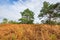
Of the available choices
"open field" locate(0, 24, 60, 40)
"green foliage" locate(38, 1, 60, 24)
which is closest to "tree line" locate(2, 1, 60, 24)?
"green foliage" locate(38, 1, 60, 24)

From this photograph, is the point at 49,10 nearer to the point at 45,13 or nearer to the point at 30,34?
the point at 45,13

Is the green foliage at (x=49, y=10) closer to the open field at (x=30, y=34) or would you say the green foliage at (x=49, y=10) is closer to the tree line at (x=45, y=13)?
the tree line at (x=45, y=13)

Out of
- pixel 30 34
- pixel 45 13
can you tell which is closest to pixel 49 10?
pixel 45 13

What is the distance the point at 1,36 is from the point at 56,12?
33.3m

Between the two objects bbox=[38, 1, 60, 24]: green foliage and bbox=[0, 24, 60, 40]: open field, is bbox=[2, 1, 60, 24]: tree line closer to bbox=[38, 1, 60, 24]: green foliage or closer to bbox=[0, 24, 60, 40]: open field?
bbox=[38, 1, 60, 24]: green foliage

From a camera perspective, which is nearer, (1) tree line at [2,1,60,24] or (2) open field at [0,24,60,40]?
(2) open field at [0,24,60,40]

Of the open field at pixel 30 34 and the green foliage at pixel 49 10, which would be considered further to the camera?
the green foliage at pixel 49 10

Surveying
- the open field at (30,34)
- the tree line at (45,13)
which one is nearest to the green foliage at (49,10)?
the tree line at (45,13)

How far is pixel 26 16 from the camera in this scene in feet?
147

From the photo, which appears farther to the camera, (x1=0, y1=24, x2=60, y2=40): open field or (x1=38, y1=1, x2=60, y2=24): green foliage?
(x1=38, y1=1, x2=60, y2=24): green foliage

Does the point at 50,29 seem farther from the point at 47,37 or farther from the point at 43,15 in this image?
the point at 43,15

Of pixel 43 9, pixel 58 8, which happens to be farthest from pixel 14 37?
pixel 43 9

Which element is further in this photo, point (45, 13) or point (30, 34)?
point (45, 13)

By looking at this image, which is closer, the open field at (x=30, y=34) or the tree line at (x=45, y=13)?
the open field at (x=30, y=34)
